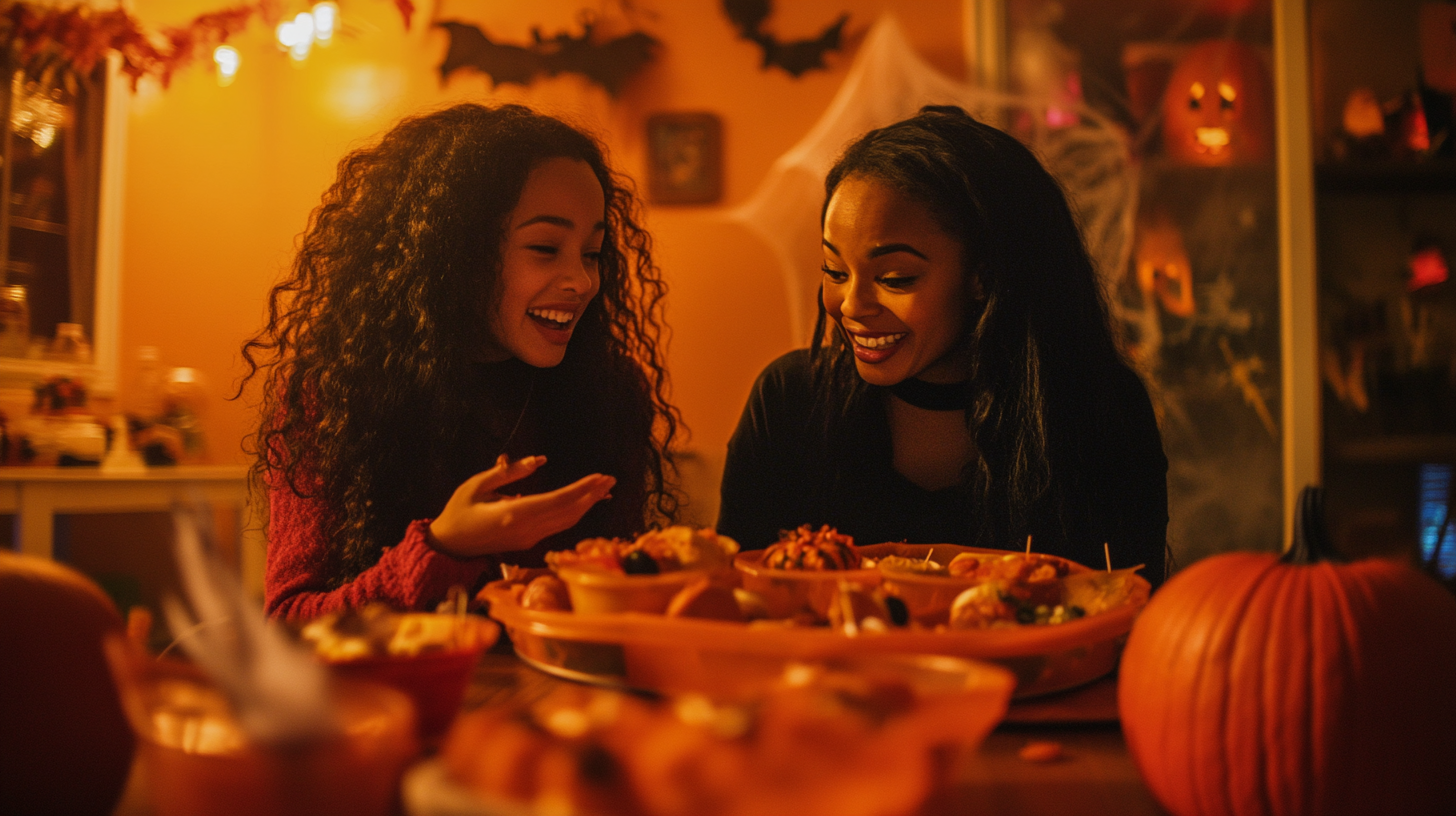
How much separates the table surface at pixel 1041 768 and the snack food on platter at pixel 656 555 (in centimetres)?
10

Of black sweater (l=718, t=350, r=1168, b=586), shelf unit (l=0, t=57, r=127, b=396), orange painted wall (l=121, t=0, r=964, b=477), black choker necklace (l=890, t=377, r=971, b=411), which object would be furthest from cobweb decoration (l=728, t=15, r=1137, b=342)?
shelf unit (l=0, t=57, r=127, b=396)

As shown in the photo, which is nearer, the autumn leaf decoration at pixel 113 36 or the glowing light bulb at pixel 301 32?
the autumn leaf decoration at pixel 113 36

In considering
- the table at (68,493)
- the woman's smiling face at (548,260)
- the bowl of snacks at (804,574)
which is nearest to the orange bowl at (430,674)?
the bowl of snacks at (804,574)

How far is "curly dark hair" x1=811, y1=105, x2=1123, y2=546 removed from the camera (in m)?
1.43

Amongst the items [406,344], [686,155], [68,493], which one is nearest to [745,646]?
[406,344]

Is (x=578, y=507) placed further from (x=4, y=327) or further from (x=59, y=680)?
(x=4, y=327)

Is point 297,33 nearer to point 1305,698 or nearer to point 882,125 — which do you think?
point 882,125

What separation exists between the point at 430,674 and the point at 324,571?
0.74 metres

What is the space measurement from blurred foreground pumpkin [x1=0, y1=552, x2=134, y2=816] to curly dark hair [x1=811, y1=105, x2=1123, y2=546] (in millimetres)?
1165

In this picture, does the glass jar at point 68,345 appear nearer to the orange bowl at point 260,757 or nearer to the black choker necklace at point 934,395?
the black choker necklace at point 934,395

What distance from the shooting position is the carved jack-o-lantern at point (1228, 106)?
263 centimetres

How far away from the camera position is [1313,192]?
2547 millimetres

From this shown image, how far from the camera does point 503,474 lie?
2.87 ft

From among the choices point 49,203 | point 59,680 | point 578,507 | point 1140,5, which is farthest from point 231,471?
point 1140,5
